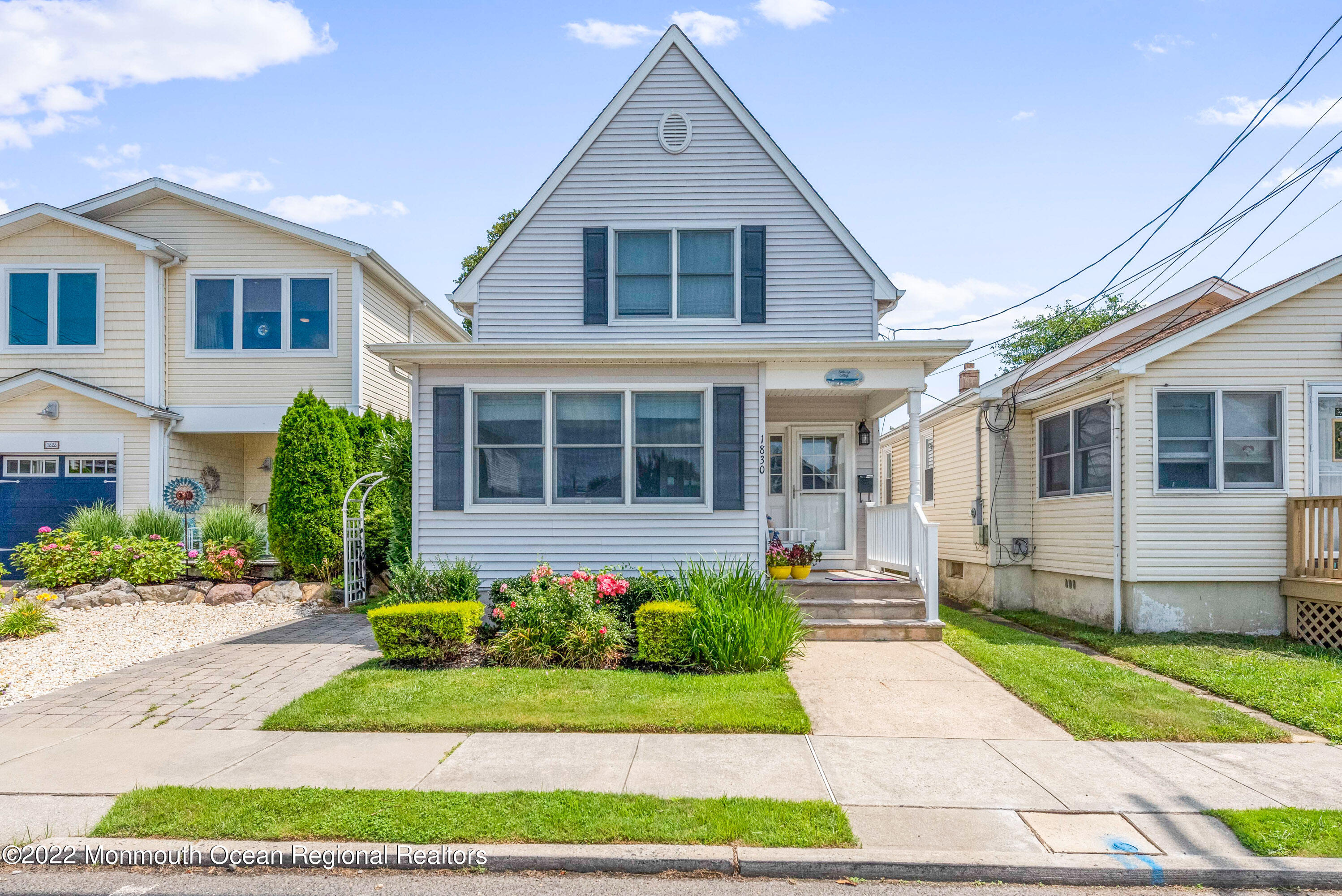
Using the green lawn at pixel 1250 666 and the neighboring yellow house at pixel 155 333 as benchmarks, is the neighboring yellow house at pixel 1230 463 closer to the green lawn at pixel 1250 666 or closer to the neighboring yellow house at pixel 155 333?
the green lawn at pixel 1250 666

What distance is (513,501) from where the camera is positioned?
10969 mm

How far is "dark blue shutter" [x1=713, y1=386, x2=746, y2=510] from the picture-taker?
10.8 metres

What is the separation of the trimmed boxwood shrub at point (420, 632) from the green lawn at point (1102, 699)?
5.66 metres

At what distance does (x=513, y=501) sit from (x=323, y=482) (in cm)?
463

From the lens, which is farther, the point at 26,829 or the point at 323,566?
the point at 323,566

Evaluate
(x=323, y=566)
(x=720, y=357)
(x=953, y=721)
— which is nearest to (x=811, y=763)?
(x=953, y=721)

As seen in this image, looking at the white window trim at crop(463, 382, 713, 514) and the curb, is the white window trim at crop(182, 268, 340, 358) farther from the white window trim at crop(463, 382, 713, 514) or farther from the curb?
the curb

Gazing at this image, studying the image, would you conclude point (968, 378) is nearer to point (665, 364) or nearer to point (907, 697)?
point (665, 364)

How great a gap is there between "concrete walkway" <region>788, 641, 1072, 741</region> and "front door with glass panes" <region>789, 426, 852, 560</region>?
3361 millimetres

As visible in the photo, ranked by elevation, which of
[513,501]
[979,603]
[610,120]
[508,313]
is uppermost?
[610,120]

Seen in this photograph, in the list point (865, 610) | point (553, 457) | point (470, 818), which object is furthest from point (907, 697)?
point (553, 457)

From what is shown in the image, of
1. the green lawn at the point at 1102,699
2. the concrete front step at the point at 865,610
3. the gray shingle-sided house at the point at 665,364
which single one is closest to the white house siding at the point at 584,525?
the gray shingle-sided house at the point at 665,364

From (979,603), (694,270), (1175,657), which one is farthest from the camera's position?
(979,603)

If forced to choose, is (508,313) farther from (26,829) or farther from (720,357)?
(26,829)
